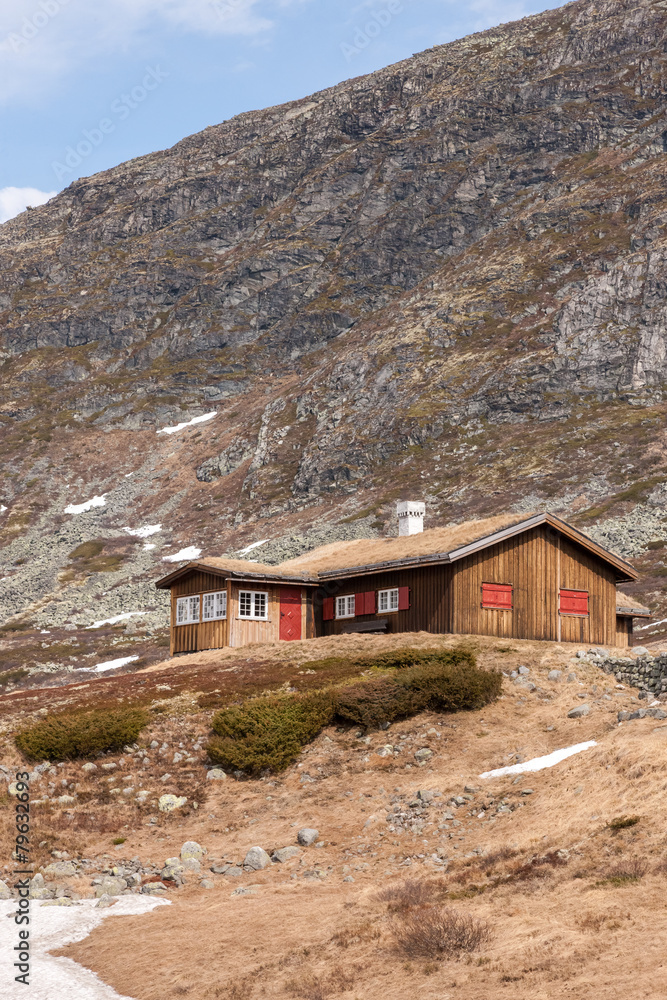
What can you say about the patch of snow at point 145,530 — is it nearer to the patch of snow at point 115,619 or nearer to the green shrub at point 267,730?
the patch of snow at point 115,619

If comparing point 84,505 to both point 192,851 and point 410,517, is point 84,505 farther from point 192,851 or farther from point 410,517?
point 192,851

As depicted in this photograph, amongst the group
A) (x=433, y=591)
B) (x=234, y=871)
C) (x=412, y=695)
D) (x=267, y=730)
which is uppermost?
(x=433, y=591)

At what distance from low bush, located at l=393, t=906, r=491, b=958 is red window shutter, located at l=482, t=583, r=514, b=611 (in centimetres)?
2522

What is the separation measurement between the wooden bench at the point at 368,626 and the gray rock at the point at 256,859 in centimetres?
2137

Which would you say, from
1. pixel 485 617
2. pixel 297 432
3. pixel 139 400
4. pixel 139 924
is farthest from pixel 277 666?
pixel 139 400

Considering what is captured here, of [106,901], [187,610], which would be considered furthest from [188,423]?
[106,901]

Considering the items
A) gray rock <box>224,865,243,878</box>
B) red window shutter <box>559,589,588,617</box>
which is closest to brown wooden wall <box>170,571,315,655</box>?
red window shutter <box>559,589,588,617</box>

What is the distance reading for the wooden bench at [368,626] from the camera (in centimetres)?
4272

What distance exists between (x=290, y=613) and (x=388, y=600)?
5.38 metres

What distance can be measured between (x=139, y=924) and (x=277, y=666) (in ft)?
61.6

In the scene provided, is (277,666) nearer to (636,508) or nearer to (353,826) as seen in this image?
(353,826)

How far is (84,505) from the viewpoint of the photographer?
153 m

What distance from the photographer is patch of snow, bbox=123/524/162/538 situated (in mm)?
139500

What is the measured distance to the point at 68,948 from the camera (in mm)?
17047
